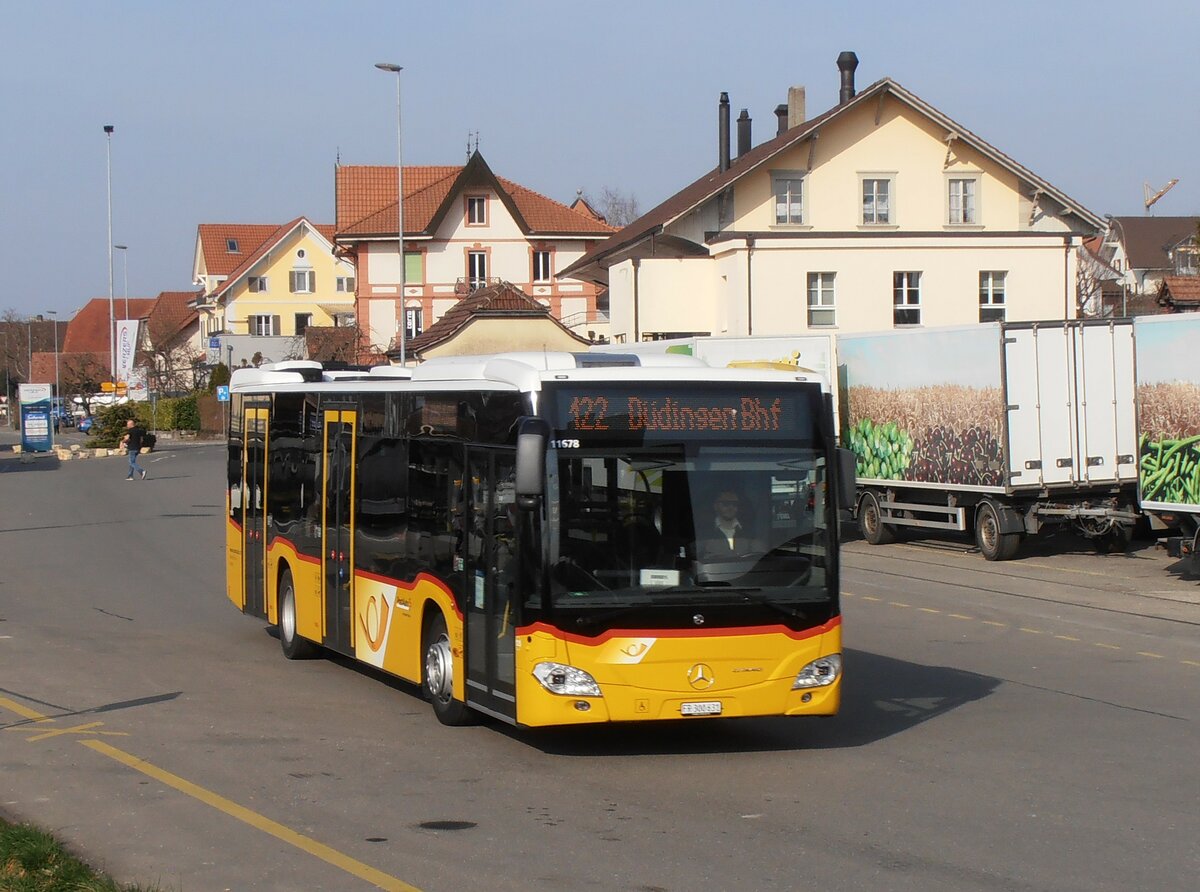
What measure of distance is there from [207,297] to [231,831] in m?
109

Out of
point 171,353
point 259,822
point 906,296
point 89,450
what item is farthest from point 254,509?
point 171,353

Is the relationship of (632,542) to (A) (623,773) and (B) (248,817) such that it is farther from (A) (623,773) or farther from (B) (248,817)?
(B) (248,817)

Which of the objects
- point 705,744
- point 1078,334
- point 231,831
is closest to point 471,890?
point 231,831

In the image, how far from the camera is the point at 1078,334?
76.5 feet

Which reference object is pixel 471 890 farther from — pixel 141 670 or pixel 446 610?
pixel 141 670

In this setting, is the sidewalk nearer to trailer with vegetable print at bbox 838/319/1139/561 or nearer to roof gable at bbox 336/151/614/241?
roof gable at bbox 336/151/614/241

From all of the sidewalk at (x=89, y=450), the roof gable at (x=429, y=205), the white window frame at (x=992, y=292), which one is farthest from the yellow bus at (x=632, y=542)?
the roof gable at (x=429, y=205)

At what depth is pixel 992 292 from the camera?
49.0 metres

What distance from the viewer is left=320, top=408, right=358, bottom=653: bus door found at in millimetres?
13031

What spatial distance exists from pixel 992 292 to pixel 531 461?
138 ft

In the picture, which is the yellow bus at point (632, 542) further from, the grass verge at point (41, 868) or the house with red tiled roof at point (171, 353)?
the house with red tiled roof at point (171, 353)

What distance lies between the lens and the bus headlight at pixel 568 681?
9.54 metres

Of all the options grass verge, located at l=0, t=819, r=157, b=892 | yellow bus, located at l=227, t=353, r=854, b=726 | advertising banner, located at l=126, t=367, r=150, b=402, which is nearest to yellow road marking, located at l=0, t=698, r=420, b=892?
grass verge, located at l=0, t=819, r=157, b=892

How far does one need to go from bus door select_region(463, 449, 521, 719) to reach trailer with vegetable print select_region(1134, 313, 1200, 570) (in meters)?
12.5
